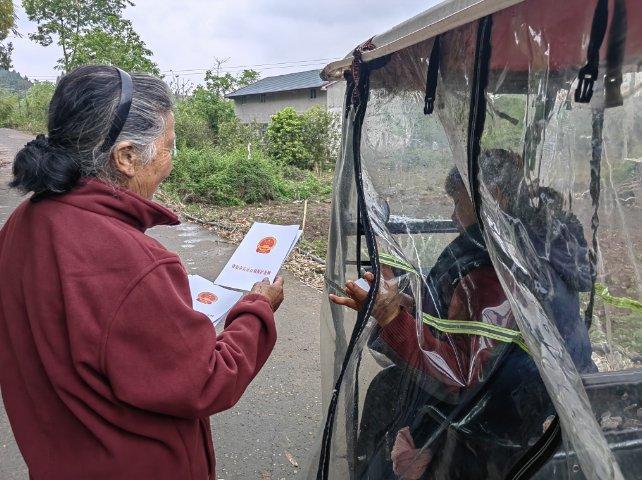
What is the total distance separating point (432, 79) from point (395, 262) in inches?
25.3

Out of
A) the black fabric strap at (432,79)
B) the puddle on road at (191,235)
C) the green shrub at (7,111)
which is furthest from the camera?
the green shrub at (7,111)

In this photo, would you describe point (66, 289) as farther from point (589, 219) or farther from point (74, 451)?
point (589, 219)

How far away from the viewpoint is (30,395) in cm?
126

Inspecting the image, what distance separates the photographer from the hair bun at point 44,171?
1.19 metres

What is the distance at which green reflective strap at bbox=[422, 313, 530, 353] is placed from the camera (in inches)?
54.3

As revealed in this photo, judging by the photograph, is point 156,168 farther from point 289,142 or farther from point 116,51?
point 116,51

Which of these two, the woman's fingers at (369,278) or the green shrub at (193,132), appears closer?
the woman's fingers at (369,278)

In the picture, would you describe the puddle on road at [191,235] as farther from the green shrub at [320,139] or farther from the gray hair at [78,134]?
the green shrub at [320,139]

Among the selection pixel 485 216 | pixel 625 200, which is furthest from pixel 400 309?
pixel 625 200

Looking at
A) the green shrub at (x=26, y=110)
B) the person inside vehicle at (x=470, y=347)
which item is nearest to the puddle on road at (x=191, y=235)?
the person inside vehicle at (x=470, y=347)

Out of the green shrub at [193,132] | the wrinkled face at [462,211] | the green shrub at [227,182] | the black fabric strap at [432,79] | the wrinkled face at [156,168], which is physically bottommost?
the green shrub at [227,182]

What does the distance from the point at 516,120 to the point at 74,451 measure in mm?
1405

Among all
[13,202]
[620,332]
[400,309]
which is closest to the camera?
[620,332]

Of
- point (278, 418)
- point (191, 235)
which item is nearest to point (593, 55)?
point (278, 418)
